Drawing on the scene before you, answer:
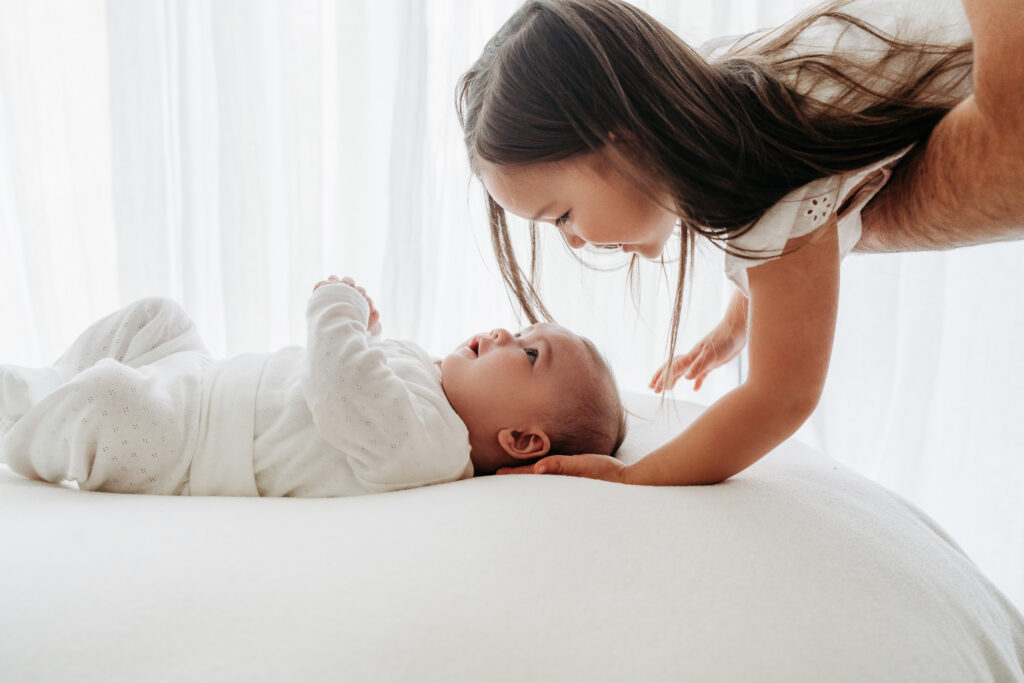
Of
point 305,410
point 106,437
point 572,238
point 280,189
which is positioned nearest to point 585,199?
point 572,238

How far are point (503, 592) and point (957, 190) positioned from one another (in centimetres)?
72

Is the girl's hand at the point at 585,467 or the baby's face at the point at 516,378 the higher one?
the baby's face at the point at 516,378

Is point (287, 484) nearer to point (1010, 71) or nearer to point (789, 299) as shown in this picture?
point (789, 299)

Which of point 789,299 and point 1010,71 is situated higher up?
point 1010,71

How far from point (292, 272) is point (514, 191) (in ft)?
4.34

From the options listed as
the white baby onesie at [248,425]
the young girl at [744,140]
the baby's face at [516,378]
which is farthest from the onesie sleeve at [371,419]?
the young girl at [744,140]

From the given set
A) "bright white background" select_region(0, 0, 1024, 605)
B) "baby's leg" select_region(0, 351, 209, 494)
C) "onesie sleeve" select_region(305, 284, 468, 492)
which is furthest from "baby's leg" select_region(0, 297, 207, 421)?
"bright white background" select_region(0, 0, 1024, 605)

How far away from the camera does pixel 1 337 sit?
91.0 inches

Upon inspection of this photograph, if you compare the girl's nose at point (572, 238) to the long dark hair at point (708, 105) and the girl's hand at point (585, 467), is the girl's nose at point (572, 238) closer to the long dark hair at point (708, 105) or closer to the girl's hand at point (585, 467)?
the long dark hair at point (708, 105)

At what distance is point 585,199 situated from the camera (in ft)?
3.22

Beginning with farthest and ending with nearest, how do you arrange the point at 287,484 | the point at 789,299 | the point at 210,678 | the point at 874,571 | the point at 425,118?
the point at 425,118
the point at 287,484
the point at 789,299
the point at 874,571
the point at 210,678

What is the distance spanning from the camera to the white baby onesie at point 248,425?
94 centimetres

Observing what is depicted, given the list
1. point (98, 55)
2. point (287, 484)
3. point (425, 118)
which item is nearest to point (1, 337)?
point (98, 55)

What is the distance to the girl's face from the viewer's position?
37.8 inches
